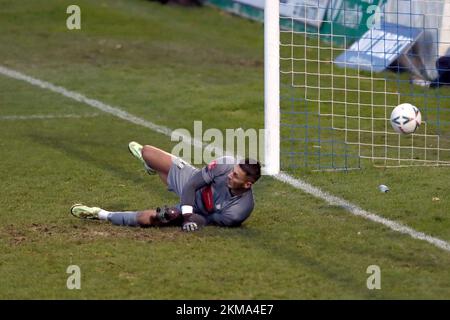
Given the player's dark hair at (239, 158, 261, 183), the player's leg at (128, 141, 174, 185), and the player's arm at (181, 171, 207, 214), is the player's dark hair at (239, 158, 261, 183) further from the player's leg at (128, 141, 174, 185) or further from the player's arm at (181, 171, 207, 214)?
the player's leg at (128, 141, 174, 185)

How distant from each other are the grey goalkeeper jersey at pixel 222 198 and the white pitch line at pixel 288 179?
1212mm

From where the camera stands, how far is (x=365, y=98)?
1473 centimetres

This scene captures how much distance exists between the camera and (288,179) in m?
11.0

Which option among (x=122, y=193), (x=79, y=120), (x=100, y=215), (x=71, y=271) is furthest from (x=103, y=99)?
(x=71, y=271)

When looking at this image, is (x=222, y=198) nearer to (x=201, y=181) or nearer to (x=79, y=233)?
(x=201, y=181)


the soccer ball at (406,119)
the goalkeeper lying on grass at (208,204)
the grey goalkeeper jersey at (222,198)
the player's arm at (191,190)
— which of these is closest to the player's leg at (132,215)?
the goalkeeper lying on grass at (208,204)

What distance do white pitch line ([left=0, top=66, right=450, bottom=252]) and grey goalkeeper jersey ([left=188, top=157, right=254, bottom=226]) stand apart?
1.21 metres

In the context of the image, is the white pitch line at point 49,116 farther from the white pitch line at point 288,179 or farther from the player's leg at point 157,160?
the player's leg at point 157,160

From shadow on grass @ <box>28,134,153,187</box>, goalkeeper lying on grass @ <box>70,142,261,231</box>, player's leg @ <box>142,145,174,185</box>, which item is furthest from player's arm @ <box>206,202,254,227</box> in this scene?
shadow on grass @ <box>28,134,153,187</box>

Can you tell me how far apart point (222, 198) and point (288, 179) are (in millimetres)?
2142

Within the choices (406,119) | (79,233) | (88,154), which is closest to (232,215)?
(79,233)

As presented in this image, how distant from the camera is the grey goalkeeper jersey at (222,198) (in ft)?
29.3

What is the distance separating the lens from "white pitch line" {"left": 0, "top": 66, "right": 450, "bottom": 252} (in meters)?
8.91
